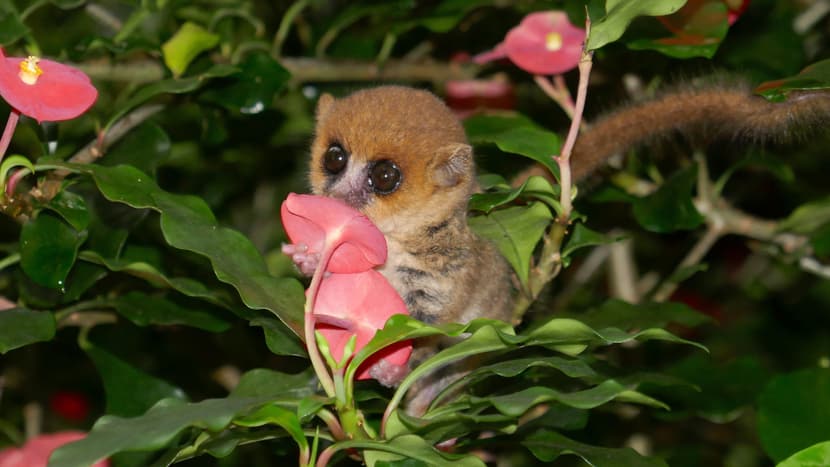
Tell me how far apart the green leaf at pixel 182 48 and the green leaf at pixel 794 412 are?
169 cm

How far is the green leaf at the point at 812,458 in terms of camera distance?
1750 mm

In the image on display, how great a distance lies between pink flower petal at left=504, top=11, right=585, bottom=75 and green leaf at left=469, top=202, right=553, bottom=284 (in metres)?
0.50

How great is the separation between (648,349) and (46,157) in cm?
229

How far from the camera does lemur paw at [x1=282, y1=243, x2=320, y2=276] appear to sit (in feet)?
6.66

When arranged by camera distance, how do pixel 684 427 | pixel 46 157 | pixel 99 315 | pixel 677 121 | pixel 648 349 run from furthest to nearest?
1. pixel 684 427
2. pixel 648 349
3. pixel 99 315
4. pixel 677 121
5. pixel 46 157

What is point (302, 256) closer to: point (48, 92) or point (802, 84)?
point (48, 92)

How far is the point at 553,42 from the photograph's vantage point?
281 cm

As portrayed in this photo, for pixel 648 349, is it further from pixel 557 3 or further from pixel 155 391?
pixel 155 391

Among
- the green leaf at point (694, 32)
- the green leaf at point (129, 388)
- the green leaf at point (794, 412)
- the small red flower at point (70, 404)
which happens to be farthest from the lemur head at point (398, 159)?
the small red flower at point (70, 404)

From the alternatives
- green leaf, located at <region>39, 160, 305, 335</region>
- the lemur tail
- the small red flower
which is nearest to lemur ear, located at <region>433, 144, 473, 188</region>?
the lemur tail

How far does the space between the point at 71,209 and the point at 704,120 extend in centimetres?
141

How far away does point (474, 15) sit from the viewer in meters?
3.48

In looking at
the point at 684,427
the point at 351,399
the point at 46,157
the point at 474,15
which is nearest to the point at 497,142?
the point at 351,399

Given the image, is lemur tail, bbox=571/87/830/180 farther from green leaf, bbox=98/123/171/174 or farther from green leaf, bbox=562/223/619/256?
green leaf, bbox=98/123/171/174
